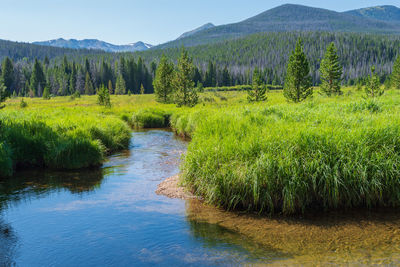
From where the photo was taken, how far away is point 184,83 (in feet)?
165

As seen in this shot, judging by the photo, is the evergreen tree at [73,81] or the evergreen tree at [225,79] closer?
the evergreen tree at [73,81]

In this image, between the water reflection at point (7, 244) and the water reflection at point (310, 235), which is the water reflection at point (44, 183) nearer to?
the water reflection at point (7, 244)

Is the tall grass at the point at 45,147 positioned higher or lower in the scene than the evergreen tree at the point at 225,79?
lower

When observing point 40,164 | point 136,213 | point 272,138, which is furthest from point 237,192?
point 40,164

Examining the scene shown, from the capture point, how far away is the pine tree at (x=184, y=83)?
164ft

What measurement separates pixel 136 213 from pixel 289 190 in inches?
145

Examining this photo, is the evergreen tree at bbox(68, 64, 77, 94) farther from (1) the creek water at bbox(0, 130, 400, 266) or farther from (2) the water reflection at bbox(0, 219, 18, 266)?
(2) the water reflection at bbox(0, 219, 18, 266)

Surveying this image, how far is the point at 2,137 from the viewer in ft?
39.4

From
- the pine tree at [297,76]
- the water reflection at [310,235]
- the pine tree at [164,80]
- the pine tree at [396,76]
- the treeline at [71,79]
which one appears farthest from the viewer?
the treeline at [71,79]

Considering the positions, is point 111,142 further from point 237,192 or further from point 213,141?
point 237,192

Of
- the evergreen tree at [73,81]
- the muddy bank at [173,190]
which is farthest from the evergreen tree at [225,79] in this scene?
the muddy bank at [173,190]

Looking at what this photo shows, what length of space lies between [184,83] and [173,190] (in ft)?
139

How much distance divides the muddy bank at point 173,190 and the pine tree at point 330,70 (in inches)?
1847

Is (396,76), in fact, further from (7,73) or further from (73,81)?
(7,73)
